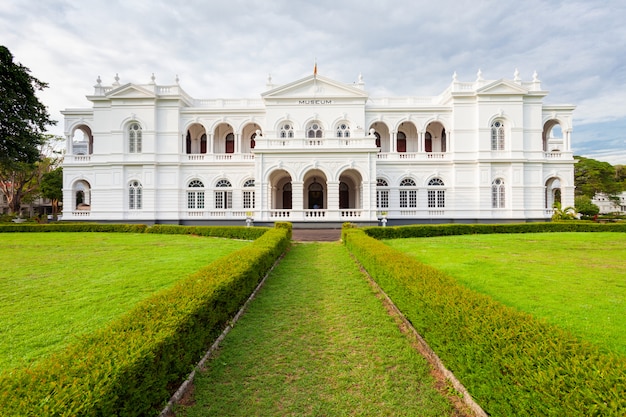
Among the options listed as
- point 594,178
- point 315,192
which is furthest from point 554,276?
point 594,178

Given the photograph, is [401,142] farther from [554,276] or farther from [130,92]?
[130,92]

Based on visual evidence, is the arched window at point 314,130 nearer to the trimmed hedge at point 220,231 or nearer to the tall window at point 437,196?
the tall window at point 437,196

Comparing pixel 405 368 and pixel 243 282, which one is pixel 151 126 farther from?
pixel 405 368

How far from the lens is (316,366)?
4.27m

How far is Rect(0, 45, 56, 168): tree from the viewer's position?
20812mm

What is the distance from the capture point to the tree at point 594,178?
45.5 m

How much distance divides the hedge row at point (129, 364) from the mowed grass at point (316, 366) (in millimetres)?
423

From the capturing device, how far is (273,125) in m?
26.7

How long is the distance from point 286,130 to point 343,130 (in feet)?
15.7

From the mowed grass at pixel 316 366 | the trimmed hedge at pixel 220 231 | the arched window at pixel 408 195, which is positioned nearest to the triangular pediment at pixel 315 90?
the arched window at pixel 408 195

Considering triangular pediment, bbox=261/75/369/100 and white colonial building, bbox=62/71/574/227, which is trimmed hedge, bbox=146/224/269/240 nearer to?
white colonial building, bbox=62/71/574/227

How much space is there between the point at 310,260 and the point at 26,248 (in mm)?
12105

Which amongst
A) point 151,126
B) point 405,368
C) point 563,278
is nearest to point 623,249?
point 563,278

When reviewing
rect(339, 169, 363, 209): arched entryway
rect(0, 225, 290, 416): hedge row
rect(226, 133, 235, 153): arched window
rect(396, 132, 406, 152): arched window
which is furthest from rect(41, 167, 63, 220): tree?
rect(0, 225, 290, 416): hedge row
